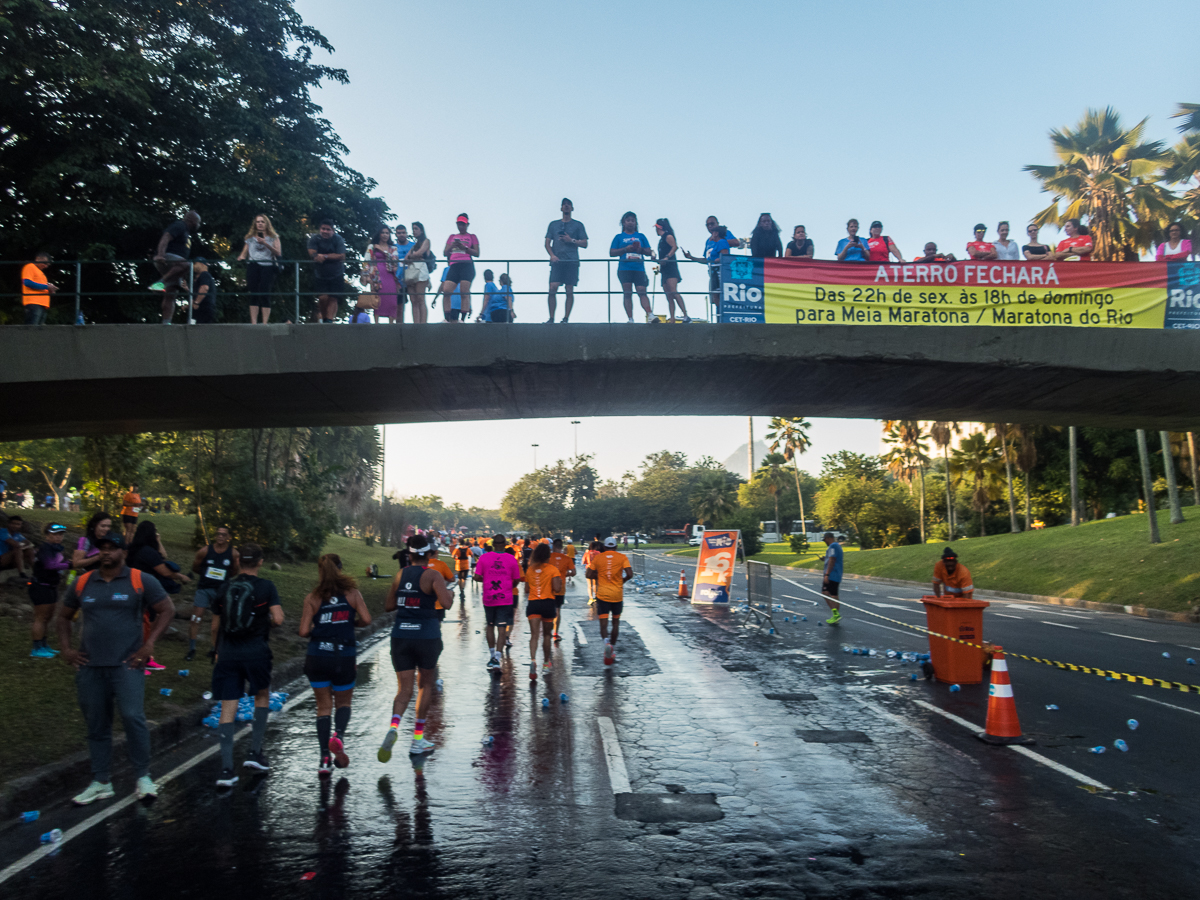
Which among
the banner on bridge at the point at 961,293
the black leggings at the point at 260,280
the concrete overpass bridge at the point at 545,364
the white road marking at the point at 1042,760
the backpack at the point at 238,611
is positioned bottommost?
the white road marking at the point at 1042,760

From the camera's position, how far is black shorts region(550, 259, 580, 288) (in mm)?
14766

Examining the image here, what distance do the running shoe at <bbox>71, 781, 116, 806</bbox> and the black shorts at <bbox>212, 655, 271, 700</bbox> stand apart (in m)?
0.95

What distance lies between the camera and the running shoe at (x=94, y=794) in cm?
637

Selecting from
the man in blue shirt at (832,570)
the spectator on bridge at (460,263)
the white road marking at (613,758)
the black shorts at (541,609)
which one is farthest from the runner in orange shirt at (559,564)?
the man in blue shirt at (832,570)

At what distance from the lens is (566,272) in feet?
48.6

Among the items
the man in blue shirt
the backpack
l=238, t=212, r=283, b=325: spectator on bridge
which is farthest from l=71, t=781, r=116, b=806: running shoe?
the man in blue shirt

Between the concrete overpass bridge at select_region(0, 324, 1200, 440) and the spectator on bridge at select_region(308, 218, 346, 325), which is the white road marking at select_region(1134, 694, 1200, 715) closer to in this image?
the concrete overpass bridge at select_region(0, 324, 1200, 440)

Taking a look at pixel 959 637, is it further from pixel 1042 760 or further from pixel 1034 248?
pixel 1034 248

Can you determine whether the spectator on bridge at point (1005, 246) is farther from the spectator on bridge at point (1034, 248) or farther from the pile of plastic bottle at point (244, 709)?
the pile of plastic bottle at point (244, 709)

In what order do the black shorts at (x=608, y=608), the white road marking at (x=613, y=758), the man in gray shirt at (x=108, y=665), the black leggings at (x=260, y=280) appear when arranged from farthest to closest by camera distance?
the black leggings at (x=260, y=280)
the black shorts at (x=608, y=608)
the white road marking at (x=613, y=758)
the man in gray shirt at (x=108, y=665)

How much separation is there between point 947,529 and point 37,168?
5860 centimetres

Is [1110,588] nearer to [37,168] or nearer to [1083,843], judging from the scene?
[1083,843]

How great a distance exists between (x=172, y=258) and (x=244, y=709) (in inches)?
297

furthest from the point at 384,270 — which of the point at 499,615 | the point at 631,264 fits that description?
the point at 499,615
